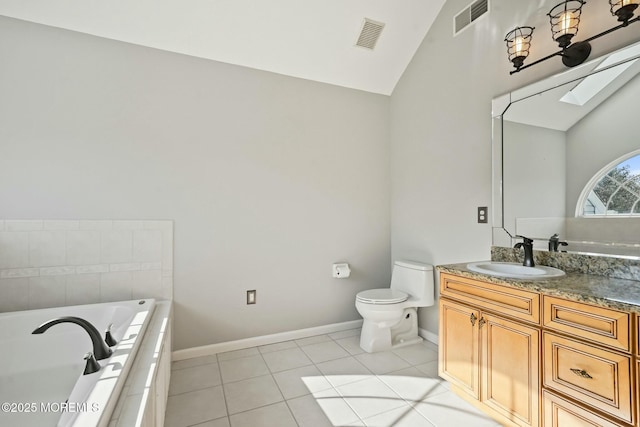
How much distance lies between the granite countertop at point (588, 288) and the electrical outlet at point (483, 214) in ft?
2.10

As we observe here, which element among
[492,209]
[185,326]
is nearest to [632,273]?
[492,209]

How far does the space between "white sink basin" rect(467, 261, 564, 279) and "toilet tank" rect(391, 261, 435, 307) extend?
677 mm

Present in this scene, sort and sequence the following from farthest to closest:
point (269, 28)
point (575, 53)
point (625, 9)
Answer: point (269, 28) < point (575, 53) < point (625, 9)

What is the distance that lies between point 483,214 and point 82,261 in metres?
2.83

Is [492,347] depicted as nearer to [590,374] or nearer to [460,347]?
[460,347]

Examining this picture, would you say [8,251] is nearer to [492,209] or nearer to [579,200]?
[492,209]

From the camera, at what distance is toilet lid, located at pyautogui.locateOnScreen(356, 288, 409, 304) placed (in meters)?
2.41

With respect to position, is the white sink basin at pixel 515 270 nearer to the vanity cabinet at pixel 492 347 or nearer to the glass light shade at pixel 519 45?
the vanity cabinet at pixel 492 347

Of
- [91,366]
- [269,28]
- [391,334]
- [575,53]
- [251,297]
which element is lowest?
[391,334]

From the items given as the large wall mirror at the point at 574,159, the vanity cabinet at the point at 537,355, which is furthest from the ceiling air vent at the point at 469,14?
the vanity cabinet at the point at 537,355

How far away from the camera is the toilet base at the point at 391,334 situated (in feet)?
8.21

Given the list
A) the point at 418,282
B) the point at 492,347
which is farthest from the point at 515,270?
the point at 418,282

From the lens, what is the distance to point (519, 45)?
1883 mm

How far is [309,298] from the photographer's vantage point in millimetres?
2844
